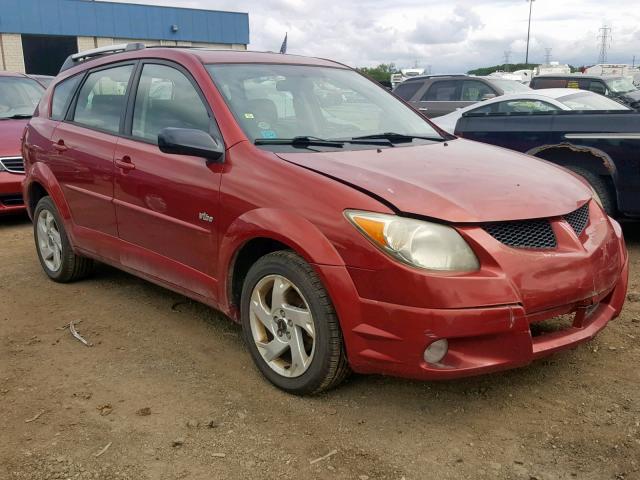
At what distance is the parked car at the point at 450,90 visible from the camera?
1148 centimetres

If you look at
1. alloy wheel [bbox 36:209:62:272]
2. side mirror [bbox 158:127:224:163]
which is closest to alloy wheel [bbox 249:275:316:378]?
side mirror [bbox 158:127:224:163]

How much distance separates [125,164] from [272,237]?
1.44 metres

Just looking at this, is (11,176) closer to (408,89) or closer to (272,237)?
(272,237)

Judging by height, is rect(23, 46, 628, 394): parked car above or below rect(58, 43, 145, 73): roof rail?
below

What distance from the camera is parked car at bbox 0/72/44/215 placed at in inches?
289

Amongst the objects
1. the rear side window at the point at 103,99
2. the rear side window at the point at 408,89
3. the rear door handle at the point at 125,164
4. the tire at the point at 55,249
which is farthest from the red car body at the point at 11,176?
the rear side window at the point at 408,89

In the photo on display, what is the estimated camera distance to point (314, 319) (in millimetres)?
2977

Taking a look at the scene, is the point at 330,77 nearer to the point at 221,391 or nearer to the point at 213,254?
the point at 213,254

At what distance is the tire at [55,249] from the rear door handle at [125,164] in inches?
43.5

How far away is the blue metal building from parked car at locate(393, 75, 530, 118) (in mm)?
23215

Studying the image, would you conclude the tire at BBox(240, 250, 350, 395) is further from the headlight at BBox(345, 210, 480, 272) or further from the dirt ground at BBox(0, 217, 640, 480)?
the headlight at BBox(345, 210, 480, 272)

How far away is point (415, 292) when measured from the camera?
270 centimetres

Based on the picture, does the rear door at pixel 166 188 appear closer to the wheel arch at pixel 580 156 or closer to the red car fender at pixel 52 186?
the red car fender at pixel 52 186

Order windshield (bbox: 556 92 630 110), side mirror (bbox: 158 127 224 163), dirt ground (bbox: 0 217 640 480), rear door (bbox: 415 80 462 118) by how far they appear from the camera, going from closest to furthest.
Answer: dirt ground (bbox: 0 217 640 480) → side mirror (bbox: 158 127 224 163) → windshield (bbox: 556 92 630 110) → rear door (bbox: 415 80 462 118)
